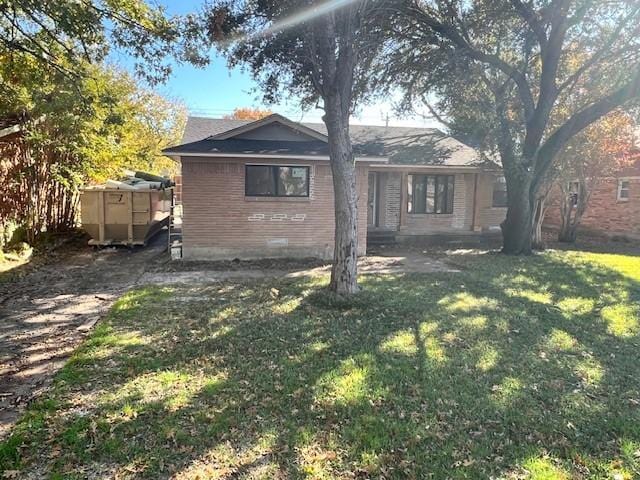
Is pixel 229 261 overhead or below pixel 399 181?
below

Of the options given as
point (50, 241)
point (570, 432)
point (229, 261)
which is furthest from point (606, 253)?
point (50, 241)

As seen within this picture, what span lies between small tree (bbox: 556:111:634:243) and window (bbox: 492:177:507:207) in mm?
1916

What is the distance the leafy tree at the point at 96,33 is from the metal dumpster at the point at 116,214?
155 inches

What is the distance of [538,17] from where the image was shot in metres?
11.5

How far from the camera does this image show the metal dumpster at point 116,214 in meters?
12.6

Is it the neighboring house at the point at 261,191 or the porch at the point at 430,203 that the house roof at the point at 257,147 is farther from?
the porch at the point at 430,203

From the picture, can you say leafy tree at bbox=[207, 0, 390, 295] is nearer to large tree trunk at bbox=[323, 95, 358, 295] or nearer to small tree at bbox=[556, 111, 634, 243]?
large tree trunk at bbox=[323, 95, 358, 295]

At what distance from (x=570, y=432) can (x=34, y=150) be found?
13.0 meters

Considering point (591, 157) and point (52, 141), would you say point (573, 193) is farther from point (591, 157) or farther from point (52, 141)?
point (52, 141)

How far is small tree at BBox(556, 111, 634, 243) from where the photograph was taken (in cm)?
1438

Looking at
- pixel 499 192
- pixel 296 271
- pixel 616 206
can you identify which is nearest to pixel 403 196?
pixel 499 192

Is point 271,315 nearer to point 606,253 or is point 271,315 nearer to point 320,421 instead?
point 320,421

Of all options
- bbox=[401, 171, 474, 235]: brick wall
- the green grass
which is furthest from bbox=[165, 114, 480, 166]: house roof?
the green grass

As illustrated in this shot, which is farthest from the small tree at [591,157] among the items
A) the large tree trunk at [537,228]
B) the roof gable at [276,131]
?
the roof gable at [276,131]
